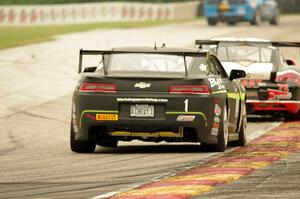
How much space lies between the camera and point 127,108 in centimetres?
1390

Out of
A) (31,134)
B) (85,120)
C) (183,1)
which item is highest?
(85,120)

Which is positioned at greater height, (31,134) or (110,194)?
(110,194)

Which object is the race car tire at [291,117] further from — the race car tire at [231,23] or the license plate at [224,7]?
the race car tire at [231,23]

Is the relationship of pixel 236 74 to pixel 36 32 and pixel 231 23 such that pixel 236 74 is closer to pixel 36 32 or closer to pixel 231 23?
pixel 36 32

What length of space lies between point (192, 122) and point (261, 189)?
3.95 meters

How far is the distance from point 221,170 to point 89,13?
168ft

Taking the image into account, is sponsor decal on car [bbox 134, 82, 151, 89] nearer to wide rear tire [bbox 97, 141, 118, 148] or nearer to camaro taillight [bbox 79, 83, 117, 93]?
camaro taillight [bbox 79, 83, 117, 93]

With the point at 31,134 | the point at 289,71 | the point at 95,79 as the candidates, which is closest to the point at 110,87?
the point at 95,79

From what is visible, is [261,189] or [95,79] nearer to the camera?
[261,189]

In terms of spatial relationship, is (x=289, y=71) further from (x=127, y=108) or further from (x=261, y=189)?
(x=261, y=189)

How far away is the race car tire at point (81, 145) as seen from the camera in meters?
14.4

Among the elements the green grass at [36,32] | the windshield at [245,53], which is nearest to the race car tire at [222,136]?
the windshield at [245,53]

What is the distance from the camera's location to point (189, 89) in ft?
45.7

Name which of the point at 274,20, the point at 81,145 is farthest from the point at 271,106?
the point at 274,20
